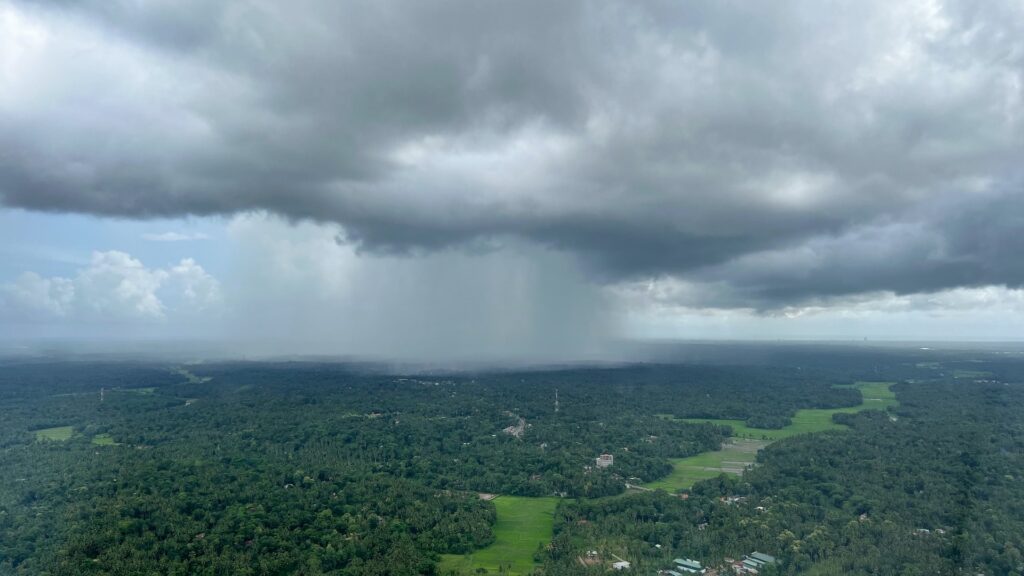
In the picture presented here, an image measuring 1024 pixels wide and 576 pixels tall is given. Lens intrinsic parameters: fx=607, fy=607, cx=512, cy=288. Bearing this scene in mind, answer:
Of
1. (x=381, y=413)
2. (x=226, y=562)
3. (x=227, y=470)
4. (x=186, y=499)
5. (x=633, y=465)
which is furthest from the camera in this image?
(x=381, y=413)

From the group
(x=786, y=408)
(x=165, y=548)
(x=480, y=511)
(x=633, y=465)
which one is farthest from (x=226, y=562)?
(x=786, y=408)

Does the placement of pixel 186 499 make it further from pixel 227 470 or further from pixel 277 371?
pixel 277 371

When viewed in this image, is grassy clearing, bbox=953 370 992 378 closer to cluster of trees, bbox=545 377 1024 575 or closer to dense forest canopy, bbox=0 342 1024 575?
dense forest canopy, bbox=0 342 1024 575

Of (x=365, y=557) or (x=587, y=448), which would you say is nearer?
(x=365, y=557)

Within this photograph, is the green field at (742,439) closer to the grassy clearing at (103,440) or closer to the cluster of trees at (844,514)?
the cluster of trees at (844,514)

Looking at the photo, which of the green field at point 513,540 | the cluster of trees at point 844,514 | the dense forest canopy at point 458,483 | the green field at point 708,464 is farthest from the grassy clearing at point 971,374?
the green field at point 513,540

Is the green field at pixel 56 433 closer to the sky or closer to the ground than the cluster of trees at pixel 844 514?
closer to the sky
